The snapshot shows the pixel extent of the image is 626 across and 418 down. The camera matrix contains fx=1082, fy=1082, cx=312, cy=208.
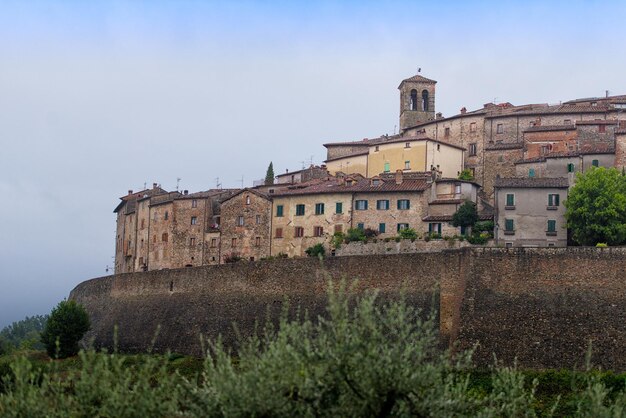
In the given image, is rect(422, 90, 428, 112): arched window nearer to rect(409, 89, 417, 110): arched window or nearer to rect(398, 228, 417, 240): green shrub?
rect(409, 89, 417, 110): arched window

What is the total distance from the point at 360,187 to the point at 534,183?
12934 millimetres

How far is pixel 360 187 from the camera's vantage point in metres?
76.9

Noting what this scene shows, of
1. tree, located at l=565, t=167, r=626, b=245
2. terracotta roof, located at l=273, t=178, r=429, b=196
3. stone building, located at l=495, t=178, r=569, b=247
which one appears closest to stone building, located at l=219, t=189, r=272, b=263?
terracotta roof, located at l=273, t=178, r=429, b=196

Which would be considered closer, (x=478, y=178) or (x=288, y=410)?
(x=288, y=410)

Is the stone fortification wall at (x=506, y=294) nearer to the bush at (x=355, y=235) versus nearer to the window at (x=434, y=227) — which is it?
the bush at (x=355, y=235)

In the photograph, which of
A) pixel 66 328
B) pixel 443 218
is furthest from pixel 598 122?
pixel 66 328

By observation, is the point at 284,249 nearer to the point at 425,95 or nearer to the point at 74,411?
the point at 425,95

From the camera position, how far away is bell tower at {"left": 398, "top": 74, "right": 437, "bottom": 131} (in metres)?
97.9

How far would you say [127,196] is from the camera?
93.9m

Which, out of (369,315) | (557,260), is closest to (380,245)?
(557,260)

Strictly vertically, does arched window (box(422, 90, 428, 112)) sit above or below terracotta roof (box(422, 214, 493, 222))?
above

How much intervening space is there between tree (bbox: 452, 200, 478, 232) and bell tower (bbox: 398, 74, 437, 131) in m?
26.5

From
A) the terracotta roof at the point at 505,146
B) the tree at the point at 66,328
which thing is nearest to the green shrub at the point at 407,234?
the terracotta roof at the point at 505,146

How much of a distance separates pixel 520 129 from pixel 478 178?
19.7ft
